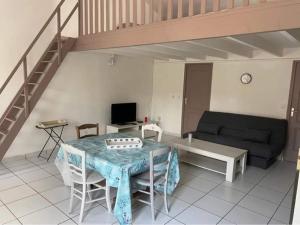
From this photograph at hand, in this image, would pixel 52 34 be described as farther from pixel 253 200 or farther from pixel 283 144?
pixel 283 144

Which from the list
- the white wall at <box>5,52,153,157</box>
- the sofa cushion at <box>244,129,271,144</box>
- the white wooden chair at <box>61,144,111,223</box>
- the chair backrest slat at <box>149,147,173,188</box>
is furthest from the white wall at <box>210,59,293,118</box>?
the white wooden chair at <box>61,144,111,223</box>

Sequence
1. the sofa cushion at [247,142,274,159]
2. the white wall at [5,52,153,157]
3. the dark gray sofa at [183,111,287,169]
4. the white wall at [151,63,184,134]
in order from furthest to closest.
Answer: the white wall at [151,63,184,134] → the white wall at [5,52,153,157] → the dark gray sofa at [183,111,287,169] → the sofa cushion at [247,142,274,159]

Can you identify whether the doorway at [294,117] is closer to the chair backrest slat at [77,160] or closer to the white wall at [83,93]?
the white wall at [83,93]

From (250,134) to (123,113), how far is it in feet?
9.34

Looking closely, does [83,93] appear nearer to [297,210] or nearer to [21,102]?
[21,102]

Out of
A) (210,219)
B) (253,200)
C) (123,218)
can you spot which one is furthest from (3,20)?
(253,200)

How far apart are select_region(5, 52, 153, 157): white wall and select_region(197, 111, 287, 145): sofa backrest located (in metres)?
2.03

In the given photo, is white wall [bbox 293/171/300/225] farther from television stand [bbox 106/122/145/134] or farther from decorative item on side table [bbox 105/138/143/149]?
television stand [bbox 106/122/145/134]

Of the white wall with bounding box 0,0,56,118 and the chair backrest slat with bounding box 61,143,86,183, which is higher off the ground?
the white wall with bounding box 0,0,56,118

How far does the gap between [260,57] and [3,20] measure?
4710 millimetres

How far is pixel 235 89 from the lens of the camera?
207 inches

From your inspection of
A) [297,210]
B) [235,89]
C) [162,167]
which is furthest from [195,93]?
[297,210]

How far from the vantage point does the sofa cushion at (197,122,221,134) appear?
4.88 m

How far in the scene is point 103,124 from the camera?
5.52m
